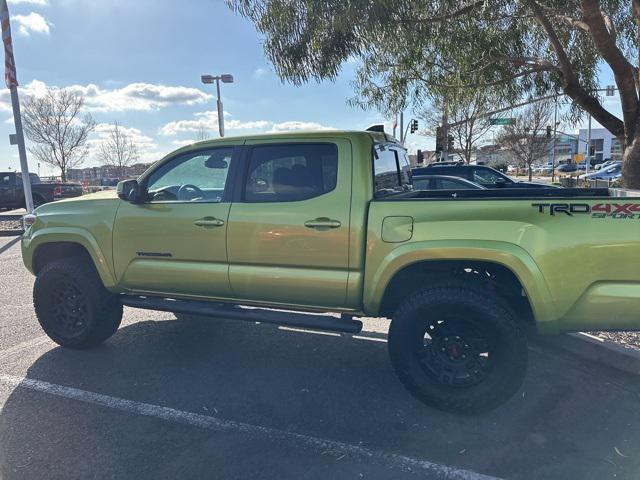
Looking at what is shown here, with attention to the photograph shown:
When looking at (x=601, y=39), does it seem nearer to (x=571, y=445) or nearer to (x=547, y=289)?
(x=547, y=289)

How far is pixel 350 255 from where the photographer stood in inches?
137

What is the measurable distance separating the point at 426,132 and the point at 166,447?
38.8 metres

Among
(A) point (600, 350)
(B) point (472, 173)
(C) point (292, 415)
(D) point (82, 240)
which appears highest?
(B) point (472, 173)

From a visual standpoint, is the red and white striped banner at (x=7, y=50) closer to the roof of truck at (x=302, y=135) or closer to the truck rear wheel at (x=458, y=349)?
the roof of truck at (x=302, y=135)

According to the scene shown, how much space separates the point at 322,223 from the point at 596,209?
1756mm

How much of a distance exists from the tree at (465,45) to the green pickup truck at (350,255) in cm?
222

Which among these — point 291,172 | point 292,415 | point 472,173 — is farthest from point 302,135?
point 472,173

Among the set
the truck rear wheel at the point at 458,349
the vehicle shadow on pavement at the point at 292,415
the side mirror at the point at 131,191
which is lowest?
the vehicle shadow on pavement at the point at 292,415

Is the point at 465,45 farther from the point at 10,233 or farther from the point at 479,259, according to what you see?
the point at 10,233

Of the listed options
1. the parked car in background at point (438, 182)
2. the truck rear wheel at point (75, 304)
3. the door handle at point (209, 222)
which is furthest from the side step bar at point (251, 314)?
the parked car in background at point (438, 182)

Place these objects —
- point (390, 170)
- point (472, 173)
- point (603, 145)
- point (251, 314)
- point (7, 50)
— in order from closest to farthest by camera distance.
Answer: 1. point (251, 314)
2. point (390, 170)
3. point (7, 50)
4. point (472, 173)
5. point (603, 145)

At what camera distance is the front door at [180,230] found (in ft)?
12.9

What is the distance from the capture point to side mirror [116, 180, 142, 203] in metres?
4.10

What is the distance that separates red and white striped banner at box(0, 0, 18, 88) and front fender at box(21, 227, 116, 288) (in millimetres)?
9074
